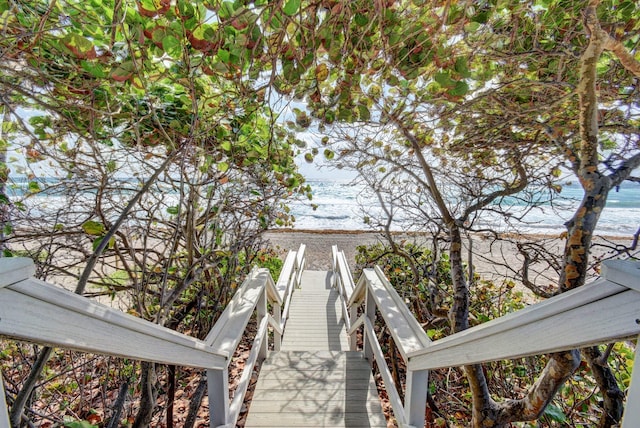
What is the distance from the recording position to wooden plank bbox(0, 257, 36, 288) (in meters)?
0.51

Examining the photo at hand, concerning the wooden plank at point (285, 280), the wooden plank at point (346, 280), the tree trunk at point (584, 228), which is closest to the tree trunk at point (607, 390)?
the tree trunk at point (584, 228)

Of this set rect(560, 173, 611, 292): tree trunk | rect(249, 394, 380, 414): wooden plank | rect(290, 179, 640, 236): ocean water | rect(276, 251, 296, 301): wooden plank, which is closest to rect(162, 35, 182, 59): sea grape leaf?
rect(560, 173, 611, 292): tree trunk

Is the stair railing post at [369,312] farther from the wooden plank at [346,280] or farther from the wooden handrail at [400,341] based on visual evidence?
the wooden plank at [346,280]

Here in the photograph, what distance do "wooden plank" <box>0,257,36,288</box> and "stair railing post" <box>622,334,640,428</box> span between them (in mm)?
1090

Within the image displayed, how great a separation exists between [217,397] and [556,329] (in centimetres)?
139

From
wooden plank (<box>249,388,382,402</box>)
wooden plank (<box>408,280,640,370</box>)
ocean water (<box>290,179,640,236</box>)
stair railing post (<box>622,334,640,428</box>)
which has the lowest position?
wooden plank (<box>249,388,382,402</box>)

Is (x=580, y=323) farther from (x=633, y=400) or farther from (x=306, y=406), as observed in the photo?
(x=306, y=406)

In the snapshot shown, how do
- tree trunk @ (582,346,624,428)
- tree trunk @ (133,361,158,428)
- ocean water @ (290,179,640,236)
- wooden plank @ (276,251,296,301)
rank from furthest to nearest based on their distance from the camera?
ocean water @ (290,179,640,236), wooden plank @ (276,251,296,301), tree trunk @ (133,361,158,428), tree trunk @ (582,346,624,428)

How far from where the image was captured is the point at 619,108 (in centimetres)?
203

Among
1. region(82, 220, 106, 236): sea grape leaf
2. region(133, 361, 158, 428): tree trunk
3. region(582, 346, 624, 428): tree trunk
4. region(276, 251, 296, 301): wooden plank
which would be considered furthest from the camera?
region(276, 251, 296, 301): wooden plank

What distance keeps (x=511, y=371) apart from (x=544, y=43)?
273cm

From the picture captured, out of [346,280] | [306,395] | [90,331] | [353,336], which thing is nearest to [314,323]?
[346,280]

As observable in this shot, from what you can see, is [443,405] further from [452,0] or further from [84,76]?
[84,76]

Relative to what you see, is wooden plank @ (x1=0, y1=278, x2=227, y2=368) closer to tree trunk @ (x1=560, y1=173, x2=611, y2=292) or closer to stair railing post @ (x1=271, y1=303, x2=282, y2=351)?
tree trunk @ (x1=560, y1=173, x2=611, y2=292)
